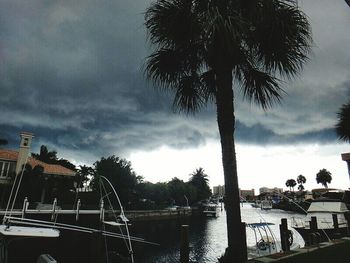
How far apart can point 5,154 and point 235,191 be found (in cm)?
3478

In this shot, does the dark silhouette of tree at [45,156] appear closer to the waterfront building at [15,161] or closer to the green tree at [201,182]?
the waterfront building at [15,161]

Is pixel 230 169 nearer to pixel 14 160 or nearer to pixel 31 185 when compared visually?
pixel 31 185

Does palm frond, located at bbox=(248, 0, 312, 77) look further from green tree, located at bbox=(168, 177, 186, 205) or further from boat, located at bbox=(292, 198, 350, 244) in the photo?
green tree, located at bbox=(168, 177, 186, 205)

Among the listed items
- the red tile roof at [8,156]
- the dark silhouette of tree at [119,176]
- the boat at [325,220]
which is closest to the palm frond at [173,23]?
the boat at [325,220]

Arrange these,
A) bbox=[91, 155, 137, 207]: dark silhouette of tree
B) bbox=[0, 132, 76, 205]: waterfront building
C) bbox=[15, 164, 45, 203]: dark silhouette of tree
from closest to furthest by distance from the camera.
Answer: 1. bbox=[15, 164, 45, 203]: dark silhouette of tree
2. bbox=[0, 132, 76, 205]: waterfront building
3. bbox=[91, 155, 137, 207]: dark silhouette of tree

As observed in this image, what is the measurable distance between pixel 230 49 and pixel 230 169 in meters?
2.53

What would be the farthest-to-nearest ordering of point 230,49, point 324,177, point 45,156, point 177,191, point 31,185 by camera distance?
point 324,177
point 177,191
point 45,156
point 31,185
point 230,49

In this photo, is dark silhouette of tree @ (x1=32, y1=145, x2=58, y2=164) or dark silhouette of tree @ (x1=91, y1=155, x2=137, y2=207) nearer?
dark silhouette of tree @ (x1=91, y1=155, x2=137, y2=207)

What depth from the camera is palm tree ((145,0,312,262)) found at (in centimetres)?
548

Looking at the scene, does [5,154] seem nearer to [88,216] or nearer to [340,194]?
[88,216]

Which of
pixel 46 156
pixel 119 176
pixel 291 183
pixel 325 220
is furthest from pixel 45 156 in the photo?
pixel 291 183

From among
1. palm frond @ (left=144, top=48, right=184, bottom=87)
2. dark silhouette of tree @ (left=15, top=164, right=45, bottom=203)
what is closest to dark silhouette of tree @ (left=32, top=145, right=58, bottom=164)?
dark silhouette of tree @ (left=15, top=164, right=45, bottom=203)

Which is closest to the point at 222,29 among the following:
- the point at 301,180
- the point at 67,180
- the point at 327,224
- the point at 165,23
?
the point at 165,23

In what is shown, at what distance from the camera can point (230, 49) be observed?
5430mm
